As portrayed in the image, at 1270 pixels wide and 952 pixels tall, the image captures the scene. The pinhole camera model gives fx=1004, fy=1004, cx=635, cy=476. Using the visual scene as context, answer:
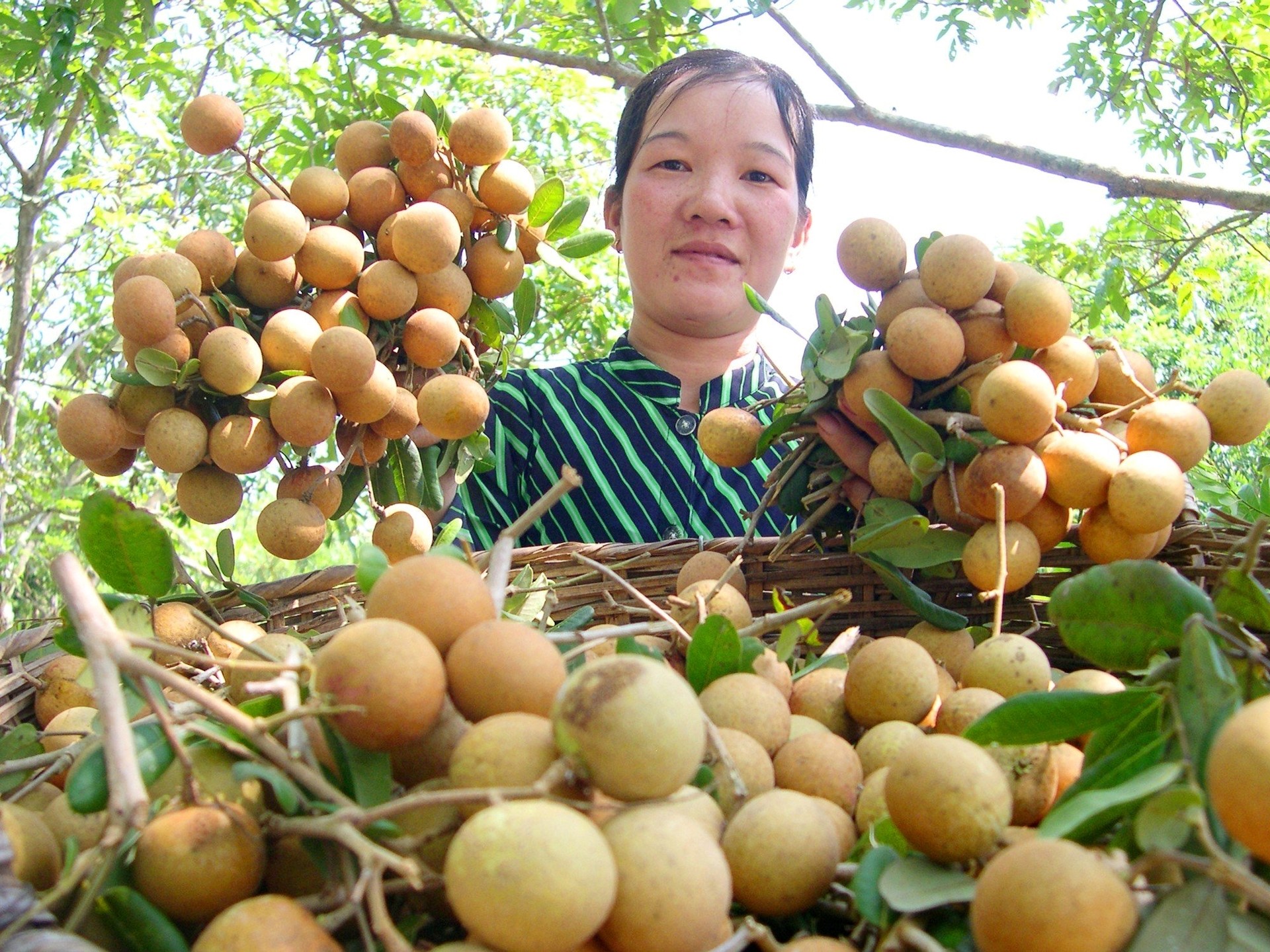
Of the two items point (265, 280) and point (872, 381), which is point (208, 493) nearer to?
point (265, 280)

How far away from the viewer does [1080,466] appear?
99cm

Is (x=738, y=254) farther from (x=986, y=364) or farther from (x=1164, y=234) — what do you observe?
(x=1164, y=234)

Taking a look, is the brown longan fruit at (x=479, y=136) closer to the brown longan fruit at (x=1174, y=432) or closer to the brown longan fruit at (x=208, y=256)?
the brown longan fruit at (x=208, y=256)

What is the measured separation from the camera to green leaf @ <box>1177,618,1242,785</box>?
1.87 ft

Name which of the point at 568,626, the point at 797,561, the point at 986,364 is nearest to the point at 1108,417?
the point at 986,364

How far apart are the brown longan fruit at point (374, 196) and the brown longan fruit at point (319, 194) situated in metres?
0.02

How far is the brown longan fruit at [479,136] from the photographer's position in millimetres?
1328

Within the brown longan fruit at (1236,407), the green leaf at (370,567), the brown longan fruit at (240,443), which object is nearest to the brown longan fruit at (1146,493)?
the brown longan fruit at (1236,407)

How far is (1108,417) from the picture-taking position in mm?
1084

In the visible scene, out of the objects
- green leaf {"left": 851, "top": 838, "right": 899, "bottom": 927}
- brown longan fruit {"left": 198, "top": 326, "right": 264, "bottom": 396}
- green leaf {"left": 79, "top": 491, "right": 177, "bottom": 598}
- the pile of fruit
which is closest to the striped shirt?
the pile of fruit

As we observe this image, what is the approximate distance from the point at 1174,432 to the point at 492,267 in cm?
86

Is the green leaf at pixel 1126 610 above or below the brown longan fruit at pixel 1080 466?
below

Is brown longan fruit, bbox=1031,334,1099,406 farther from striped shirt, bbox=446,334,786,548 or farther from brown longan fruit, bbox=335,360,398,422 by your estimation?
striped shirt, bbox=446,334,786,548

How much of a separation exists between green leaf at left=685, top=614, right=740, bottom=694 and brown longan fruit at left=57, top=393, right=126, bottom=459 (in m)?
0.73
